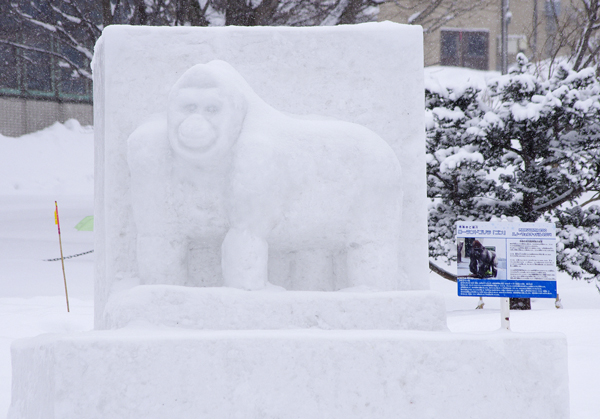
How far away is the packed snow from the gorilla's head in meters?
1.44

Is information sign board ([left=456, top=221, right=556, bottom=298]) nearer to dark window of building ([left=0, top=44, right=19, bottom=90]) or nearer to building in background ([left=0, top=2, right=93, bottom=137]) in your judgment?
building in background ([left=0, top=2, right=93, bottom=137])

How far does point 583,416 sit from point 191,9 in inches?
288

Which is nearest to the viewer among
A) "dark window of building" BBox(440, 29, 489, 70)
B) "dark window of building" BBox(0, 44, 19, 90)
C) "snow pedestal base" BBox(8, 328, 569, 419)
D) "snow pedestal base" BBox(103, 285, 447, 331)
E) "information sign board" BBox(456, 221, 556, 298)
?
"snow pedestal base" BBox(8, 328, 569, 419)

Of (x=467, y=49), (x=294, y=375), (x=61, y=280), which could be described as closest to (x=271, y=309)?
(x=294, y=375)

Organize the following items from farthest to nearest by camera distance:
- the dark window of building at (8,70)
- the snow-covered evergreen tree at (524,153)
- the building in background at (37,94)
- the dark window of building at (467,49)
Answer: the dark window of building at (467,49) → the building in background at (37,94) → the dark window of building at (8,70) → the snow-covered evergreen tree at (524,153)

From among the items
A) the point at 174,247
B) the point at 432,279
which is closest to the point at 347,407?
the point at 174,247

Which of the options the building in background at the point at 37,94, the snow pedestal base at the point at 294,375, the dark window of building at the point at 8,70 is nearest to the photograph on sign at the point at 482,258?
the snow pedestal base at the point at 294,375

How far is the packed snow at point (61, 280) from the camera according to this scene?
4.48 meters

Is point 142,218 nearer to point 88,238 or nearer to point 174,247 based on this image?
point 174,247

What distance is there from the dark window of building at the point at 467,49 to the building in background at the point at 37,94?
833 centimetres

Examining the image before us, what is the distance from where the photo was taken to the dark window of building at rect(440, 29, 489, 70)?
1614 centimetres

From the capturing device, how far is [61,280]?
842cm

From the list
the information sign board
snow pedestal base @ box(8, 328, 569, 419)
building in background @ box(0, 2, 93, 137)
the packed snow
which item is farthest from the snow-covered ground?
snow pedestal base @ box(8, 328, 569, 419)

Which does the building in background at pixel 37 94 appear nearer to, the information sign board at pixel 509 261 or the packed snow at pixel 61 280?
the packed snow at pixel 61 280
